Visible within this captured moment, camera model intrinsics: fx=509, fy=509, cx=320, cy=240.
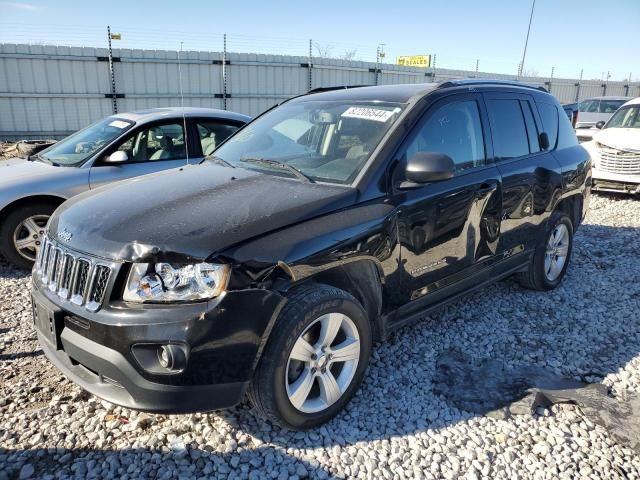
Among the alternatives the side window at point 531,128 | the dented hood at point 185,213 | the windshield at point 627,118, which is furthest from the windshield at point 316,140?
the windshield at point 627,118

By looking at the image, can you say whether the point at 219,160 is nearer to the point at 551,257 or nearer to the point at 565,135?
the point at 551,257

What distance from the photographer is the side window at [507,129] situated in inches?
158

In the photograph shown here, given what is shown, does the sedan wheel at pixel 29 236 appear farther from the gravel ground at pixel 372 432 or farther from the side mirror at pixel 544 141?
the side mirror at pixel 544 141

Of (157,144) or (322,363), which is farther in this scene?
(157,144)

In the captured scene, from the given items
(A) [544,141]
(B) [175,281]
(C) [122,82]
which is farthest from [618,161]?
(C) [122,82]

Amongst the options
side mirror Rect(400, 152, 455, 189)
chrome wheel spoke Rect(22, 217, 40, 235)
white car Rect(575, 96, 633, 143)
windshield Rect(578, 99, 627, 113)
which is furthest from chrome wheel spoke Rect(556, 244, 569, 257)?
windshield Rect(578, 99, 627, 113)

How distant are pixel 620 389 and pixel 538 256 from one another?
157 cm

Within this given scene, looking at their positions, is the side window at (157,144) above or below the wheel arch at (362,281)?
above

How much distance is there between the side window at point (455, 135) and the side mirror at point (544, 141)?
1041mm

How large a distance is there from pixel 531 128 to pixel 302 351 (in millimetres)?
3080

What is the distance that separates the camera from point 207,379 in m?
2.42

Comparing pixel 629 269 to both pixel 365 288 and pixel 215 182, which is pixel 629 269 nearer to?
pixel 365 288

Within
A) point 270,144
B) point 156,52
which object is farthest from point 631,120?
point 156,52

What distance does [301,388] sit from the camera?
277cm
